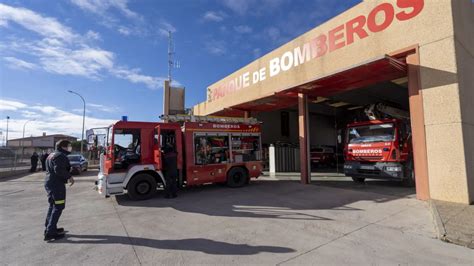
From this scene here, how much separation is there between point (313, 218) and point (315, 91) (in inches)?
263

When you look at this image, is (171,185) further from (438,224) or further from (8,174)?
(8,174)

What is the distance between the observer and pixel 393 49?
8438 millimetres

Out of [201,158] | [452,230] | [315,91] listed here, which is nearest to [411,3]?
[315,91]

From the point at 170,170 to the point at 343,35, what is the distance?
7940 mm

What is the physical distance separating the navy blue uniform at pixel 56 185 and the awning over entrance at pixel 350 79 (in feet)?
26.0

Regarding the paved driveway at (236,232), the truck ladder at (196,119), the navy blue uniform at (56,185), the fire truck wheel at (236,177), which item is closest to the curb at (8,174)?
the paved driveway at (236,232)

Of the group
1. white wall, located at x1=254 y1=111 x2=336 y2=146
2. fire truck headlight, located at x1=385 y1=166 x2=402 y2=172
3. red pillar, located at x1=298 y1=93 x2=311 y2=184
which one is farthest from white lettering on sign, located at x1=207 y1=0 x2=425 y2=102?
white wall, located at x1=254 y1=111 x2=336 y2=146

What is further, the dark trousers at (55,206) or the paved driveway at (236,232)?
the dark trousers at (55,206)

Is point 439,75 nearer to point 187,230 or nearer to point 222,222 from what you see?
point 222,222

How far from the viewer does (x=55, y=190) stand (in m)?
5.07

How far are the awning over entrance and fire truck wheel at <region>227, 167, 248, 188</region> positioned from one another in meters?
3.83

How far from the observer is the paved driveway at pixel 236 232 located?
4.05m

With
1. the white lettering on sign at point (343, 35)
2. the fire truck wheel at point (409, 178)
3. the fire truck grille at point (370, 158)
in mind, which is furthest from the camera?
the fire truck grille at point (370, 158)

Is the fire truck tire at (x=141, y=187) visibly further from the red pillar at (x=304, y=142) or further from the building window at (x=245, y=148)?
the red pillar at (x=304, y=142)
